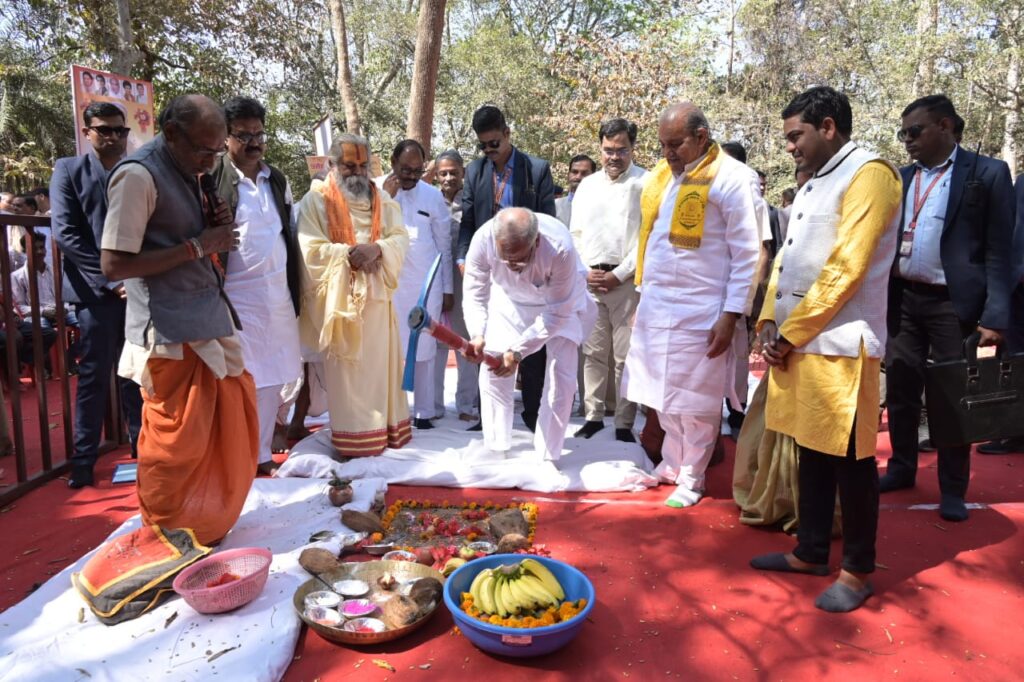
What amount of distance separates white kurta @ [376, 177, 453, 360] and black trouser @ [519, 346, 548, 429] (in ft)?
2.44

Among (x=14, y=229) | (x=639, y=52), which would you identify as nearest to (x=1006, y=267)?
(x=14, y=229)

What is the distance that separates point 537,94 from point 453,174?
544 inches

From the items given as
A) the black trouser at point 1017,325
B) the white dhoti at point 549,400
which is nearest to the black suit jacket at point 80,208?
the white dhoti at point 549,400

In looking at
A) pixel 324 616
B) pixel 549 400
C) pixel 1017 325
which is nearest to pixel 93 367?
pixel 324 616

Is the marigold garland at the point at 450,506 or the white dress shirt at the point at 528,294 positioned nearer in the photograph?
the marigold garland at the point at 450,506

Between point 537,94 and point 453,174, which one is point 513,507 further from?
point 537,94

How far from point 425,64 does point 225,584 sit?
708 cm

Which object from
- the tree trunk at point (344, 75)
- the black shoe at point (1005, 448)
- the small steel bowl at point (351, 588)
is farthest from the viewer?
the tree trunk at point (344, 75)

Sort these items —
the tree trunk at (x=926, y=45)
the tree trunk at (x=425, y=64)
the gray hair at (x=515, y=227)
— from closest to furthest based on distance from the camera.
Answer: the gray hair at (x=515, y=227) → the tree trunk at (x=425, y=64) → the tree trunk at (x=926, y=45)

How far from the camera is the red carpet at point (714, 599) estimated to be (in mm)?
2441

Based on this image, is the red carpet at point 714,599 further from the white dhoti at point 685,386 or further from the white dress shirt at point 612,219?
the white dress shirt at point 612,219

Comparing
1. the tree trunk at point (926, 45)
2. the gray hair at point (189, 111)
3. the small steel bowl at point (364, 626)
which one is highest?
the tree trunk at point (926, 45)

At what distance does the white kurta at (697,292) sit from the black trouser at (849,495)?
3.03 ft

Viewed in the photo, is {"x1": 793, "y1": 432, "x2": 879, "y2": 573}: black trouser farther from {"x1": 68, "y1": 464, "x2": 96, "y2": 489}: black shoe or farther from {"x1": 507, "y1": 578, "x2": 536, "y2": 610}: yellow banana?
{"x1": 68, "y1": 464, "x2": 96, "y2": 489}: black shoe
